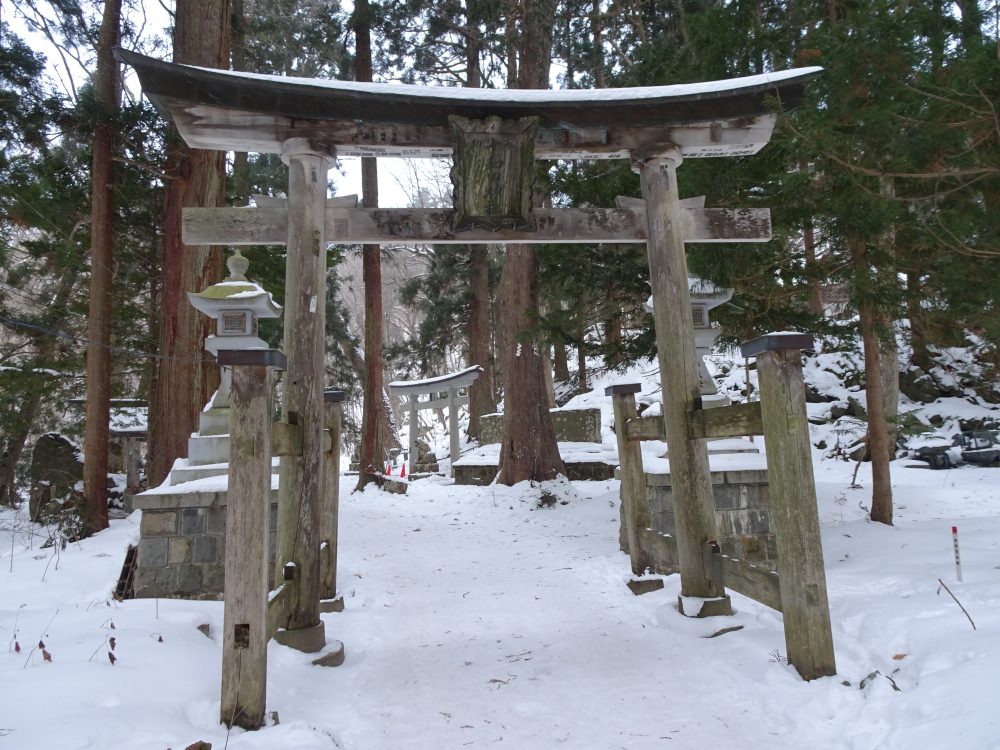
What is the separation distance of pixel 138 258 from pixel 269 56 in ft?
20.1

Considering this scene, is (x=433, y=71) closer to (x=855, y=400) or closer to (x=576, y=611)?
(x=855, y=400)

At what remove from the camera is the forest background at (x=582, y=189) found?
514 cm

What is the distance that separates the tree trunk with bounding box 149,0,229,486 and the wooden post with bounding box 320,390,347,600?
11.1ft

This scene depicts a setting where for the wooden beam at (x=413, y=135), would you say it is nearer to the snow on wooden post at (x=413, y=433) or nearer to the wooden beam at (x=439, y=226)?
the wooden beam at (x=439, y=226)

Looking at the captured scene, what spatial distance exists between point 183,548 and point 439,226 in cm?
328

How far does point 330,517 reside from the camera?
4.94 m

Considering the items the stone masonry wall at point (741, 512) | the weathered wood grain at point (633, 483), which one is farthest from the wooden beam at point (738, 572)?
the stone masonry wall at point (741, 512)

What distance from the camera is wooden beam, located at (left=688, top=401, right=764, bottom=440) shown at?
11.7 feet

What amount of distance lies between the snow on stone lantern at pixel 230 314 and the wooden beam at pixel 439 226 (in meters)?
1.14

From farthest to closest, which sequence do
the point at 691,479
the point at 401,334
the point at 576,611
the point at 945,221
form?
the point at 401,334 → the point at 945,221 → the point at 576,611 → the point at 691,479

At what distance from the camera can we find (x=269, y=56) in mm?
13750

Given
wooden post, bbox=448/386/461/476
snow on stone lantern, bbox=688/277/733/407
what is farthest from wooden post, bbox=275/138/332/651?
wooden post, bbox=448/386/461/476

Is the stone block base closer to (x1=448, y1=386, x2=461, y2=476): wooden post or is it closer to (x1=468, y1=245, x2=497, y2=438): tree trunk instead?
(x1=448, y1=386, x2=461, y2=476): wooden post

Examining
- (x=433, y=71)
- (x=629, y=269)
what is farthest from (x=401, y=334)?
(x=629, y=269)
